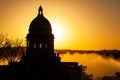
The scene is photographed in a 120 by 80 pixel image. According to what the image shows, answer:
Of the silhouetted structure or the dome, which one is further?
the dome

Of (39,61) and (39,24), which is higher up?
(39,24)

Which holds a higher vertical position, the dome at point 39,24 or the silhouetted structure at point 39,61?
the dome at point 39,24

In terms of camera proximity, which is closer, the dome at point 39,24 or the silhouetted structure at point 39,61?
the silhouetted structure at point 39,61

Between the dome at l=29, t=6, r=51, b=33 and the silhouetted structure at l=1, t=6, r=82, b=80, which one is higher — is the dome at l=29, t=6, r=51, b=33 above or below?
above

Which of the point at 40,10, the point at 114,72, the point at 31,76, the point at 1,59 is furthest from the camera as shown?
the point at 114,72

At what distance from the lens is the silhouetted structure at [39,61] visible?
88.5 meters

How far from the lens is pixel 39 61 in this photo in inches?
3578

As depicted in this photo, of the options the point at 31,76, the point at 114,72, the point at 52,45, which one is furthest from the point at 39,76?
the point at 114,72

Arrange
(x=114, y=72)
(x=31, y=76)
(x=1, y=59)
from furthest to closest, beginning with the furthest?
(x=114, y=72)
(x=1, y=59)
(x=31, y=76)

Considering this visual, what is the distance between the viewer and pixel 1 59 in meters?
135

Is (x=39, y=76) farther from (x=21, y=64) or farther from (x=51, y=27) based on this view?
(x=51, y=27)

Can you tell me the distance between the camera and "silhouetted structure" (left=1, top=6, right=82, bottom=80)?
3484 inches

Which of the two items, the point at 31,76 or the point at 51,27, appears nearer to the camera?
the point at 31,76

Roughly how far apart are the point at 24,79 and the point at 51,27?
10.7 meters
